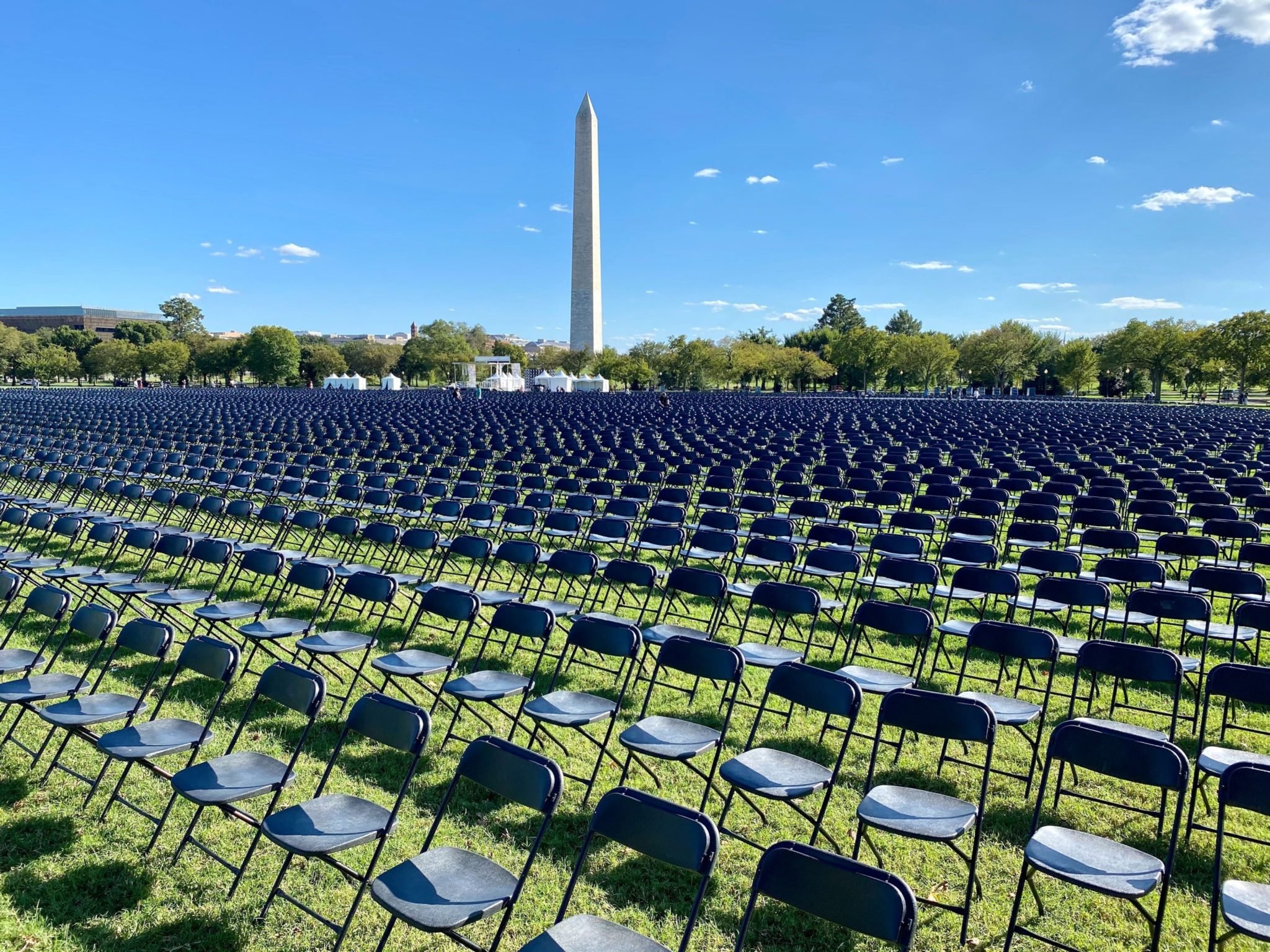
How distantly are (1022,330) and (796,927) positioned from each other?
81.0m

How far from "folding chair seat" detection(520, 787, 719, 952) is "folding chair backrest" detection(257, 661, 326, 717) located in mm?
1545

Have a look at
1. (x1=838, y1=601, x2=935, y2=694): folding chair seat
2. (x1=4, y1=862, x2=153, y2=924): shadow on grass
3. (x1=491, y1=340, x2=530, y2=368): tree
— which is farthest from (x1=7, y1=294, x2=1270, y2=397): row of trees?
(x1=4, y1=862, x2=153, y2=924): shadow on grass

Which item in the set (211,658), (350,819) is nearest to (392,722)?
(350,819)

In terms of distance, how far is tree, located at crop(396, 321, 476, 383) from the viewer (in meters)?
96.6

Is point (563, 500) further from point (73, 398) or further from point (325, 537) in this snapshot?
point (73, 398)

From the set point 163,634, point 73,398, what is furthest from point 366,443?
point 73,398

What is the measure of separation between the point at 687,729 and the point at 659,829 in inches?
58.7

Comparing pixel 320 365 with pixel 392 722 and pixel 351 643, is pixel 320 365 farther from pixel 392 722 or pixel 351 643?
pixel 392 722

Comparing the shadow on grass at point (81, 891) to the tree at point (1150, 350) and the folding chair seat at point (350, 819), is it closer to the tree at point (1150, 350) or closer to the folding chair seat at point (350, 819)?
the folding chair seat at point (350, 819)

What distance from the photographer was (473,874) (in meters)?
2.96

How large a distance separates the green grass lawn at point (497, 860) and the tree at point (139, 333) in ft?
384

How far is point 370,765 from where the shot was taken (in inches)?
173

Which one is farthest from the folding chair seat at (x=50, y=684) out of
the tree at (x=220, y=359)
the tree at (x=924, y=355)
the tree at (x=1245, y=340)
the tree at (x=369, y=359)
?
the tree at (x=369, y=359)

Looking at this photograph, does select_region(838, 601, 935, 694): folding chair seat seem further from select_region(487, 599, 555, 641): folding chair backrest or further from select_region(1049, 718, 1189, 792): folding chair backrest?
select_region(487, 599, 555, 641): folding chair backrest
